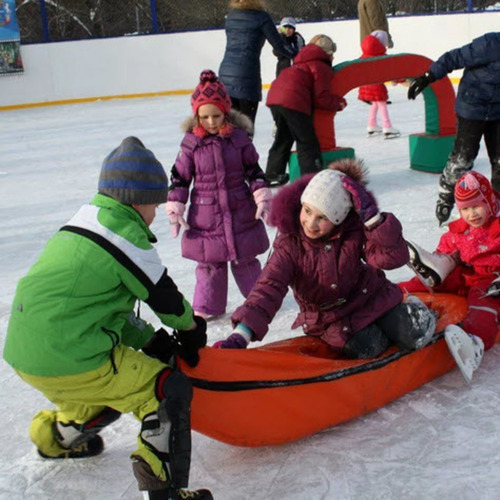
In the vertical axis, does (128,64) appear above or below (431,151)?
above

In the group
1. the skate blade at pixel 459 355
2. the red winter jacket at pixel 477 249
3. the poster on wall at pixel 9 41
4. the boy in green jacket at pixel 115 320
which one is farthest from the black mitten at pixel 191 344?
the poster on wall at pixel 9 41

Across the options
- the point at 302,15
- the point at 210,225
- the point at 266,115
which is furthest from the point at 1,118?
the point at 210,225

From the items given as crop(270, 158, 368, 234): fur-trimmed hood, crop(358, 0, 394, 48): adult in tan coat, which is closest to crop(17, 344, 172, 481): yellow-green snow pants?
crop(270, 158, 368, 234): fur-trimmed hood

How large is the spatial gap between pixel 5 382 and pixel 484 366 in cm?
187

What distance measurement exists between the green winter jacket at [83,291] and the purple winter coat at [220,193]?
134 centimetres

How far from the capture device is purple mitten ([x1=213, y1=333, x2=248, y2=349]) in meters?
2.41

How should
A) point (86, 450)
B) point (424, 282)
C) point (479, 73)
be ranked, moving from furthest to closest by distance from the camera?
point (479, 73)
point (424, 282)
point (86, 450)

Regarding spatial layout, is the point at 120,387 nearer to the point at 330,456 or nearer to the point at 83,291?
the point at 83,291

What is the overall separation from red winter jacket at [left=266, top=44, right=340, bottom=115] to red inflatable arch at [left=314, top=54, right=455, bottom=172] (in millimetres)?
146

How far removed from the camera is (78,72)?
529 inches

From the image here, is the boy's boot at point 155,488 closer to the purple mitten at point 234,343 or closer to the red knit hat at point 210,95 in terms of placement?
the purple mitten at point 234,343

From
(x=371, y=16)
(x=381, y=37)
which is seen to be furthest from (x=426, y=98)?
(x=371, y=16)

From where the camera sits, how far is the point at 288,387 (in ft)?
7.68

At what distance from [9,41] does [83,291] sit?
480 inches
